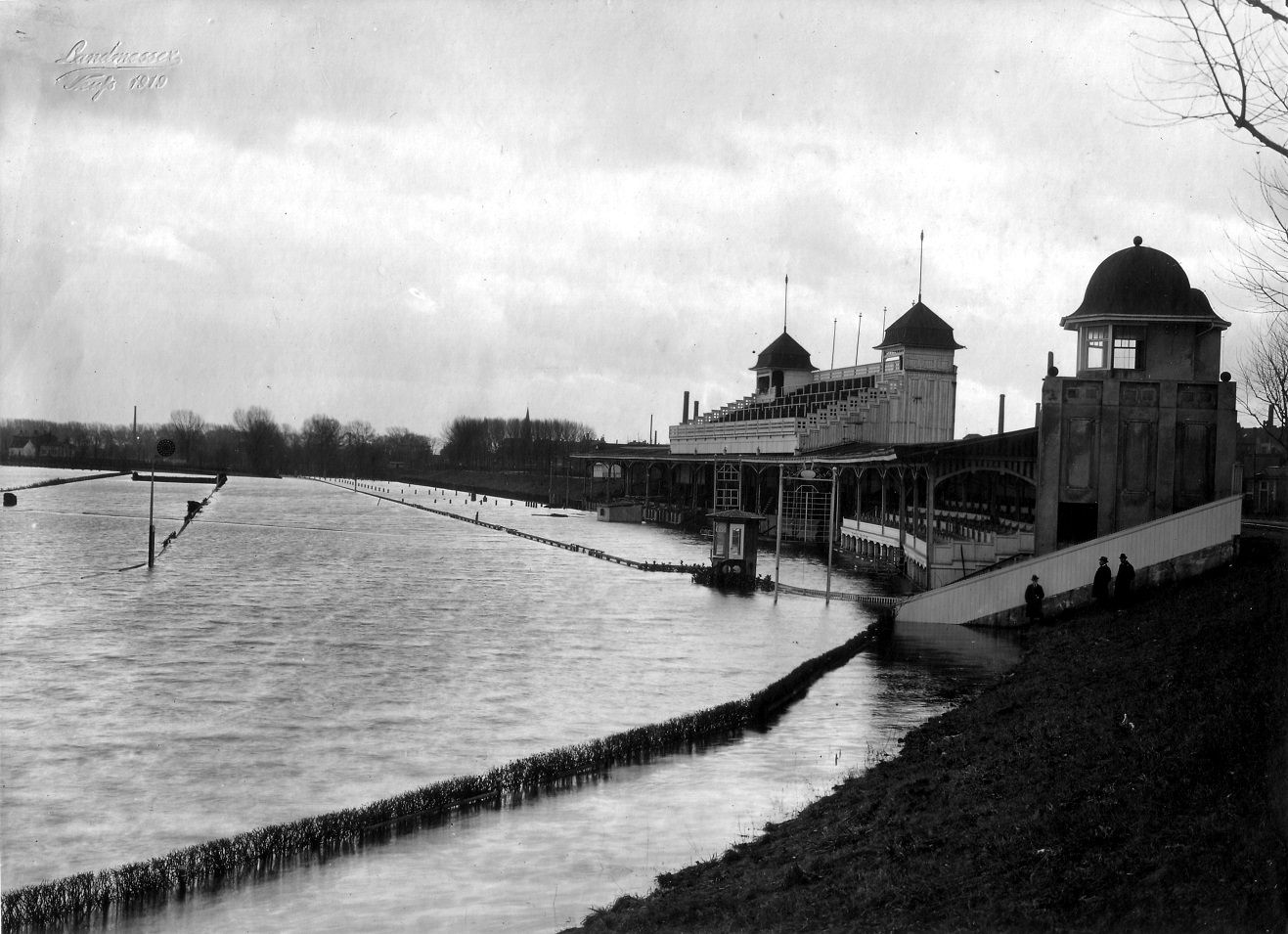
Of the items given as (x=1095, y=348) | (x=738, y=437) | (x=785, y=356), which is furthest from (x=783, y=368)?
(x=1095, y=348)

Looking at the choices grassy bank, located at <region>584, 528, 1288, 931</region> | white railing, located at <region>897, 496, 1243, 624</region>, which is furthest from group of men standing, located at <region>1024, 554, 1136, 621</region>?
grassy bank, located at <region>584, 528, 1288, 931</region>

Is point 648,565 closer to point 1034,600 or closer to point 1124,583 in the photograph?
point 1034,600

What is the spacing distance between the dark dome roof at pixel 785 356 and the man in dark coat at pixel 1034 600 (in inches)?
3134

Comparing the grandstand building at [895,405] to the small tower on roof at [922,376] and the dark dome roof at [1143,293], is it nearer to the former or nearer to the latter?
the small tower on roof at [922,376]

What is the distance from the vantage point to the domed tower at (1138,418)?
102 feet

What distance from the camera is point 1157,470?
31047 millimetres

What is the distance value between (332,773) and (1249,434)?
9219cm

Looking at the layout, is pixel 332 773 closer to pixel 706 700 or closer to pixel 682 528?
pixel 706 700

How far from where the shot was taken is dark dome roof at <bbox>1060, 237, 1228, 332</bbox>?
32344 millimetres

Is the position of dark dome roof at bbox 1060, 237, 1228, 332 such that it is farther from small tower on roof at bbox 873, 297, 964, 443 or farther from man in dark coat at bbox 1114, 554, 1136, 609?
small tower on roof at bbox 873, 297, 964, 443

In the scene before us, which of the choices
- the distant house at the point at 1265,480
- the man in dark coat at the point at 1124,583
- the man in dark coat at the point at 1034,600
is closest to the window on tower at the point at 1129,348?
the man in dark coat at the point at 1034,600

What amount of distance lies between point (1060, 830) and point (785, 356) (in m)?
99.2

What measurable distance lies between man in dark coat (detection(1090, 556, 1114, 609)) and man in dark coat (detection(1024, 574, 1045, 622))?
1348 millimetres

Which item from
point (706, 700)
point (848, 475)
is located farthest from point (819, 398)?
point (706, 700)
